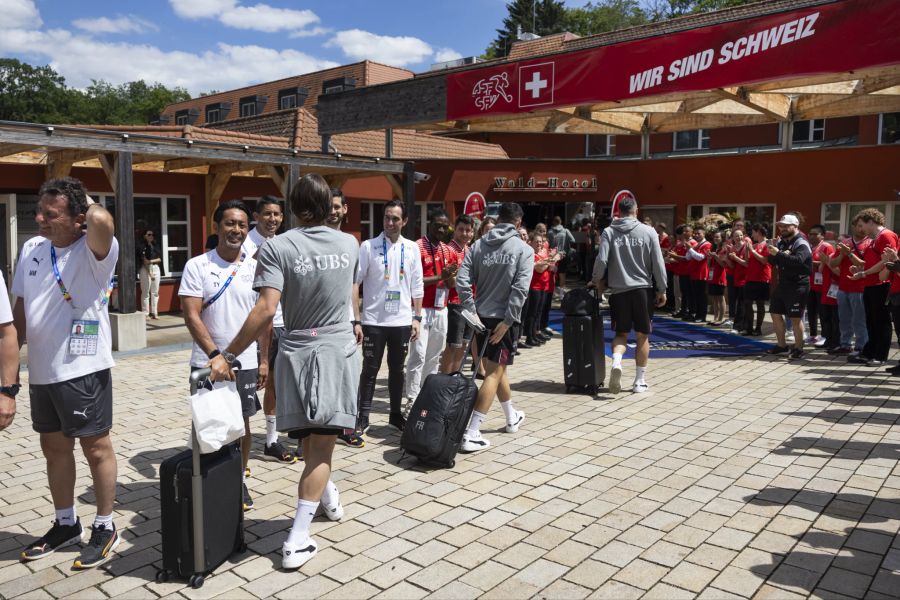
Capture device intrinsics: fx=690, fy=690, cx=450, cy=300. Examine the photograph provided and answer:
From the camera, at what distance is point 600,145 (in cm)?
3064

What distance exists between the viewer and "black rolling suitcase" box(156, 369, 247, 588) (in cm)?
333

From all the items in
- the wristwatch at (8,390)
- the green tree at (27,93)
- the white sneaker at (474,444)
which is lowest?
the white sneaker at (474,444)

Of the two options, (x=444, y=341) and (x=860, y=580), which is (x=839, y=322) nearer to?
(x=444, y=341)

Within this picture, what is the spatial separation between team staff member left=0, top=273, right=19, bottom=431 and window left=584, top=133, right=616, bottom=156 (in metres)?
28.8

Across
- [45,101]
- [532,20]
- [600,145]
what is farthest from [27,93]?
[600,145]

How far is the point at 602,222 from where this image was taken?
19.4 m

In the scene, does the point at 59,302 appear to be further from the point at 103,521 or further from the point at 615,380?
the point at 615,380

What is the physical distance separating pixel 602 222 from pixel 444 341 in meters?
13.5

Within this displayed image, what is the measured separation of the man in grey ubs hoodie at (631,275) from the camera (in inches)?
295

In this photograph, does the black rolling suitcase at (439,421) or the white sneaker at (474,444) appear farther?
the white sneaker at (474,444)

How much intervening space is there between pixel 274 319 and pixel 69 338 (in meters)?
1.67

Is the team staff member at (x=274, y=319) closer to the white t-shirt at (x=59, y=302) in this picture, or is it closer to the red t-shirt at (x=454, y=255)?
the white t-shirt at (x=59, y=302)

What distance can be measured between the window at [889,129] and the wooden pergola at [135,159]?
19844 mm

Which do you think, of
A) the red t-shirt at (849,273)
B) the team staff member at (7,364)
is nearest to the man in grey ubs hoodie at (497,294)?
the team staff member at (7,364)
